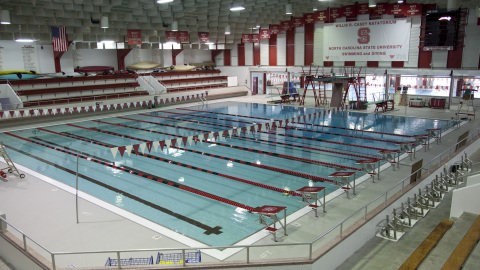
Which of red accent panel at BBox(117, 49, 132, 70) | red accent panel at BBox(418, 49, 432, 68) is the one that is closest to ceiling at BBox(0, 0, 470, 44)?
red accent panel at BBox(117, 49, 132, 70)

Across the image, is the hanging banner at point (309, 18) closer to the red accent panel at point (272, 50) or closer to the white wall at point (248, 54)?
the red accent panel at point (272, 50)

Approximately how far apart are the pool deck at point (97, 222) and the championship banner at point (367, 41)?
1536 cm

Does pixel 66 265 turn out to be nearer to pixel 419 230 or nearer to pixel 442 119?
pixel 419 230

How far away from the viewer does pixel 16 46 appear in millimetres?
21484

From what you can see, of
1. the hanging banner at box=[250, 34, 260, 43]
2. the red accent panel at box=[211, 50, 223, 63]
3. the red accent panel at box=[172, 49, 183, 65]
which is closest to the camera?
the hanging banner at box=[250, 34, 260, 43]

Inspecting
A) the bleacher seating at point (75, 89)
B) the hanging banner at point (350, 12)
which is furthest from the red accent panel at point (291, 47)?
the bleacher seating at point (75, 89)

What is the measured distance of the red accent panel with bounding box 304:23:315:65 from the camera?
26.9 metres

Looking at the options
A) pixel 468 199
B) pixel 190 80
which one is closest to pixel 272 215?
pixel 468 199

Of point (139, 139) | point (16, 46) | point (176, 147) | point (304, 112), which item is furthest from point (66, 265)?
point (16, 46)

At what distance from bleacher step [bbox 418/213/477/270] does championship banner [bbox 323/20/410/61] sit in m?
17.5

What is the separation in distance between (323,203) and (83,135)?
1164cm

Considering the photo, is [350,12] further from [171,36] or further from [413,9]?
[171,36]

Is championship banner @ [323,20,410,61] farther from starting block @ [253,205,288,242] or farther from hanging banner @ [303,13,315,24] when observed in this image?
starting block @ [253,205,288,242]

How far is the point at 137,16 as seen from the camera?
68.5 ft
